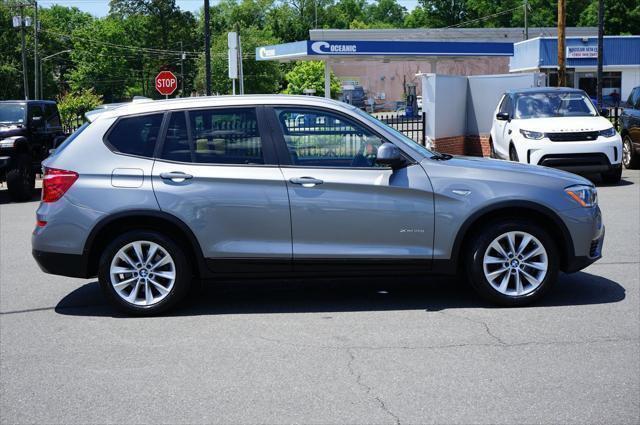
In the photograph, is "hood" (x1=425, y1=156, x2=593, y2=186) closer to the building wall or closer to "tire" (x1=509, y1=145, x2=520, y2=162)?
"tire" (x1=509, y1=145, x2=520, y2=162)

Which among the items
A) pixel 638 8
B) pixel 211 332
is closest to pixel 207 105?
pixel 211 332

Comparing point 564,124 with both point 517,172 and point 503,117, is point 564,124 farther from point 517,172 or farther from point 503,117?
point 517,172

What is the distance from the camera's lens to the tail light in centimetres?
700

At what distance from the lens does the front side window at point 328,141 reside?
22.9 feet

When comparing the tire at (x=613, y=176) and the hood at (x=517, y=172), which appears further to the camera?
the tire at (x=613, y=176)

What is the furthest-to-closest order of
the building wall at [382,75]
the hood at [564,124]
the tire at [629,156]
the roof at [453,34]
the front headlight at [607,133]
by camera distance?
the building wall at [382,75] → the roof at [453,34] → the tire at [629,156] → the front headlight at [607,133] → the hood at [564,124]

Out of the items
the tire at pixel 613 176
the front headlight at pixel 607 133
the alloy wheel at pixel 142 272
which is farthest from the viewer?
the tire at pixel 613 176

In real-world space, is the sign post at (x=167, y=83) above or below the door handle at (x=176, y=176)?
above

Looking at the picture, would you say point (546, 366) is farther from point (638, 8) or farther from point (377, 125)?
point (638, 8)

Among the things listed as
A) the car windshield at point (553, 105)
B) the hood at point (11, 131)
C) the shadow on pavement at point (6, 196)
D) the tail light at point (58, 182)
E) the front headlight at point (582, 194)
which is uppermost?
the car windshield at point (553, 105)

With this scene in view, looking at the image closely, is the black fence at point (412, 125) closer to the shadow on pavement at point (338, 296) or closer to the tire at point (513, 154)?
the tire at point (513, 154)

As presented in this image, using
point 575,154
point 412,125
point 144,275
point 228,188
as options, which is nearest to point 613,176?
point 575,154

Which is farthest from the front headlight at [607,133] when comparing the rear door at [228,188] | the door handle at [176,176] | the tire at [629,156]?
the door handle at [176,176]

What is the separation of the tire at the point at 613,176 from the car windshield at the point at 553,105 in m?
1.17
